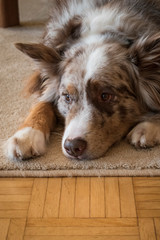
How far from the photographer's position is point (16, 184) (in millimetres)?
2230

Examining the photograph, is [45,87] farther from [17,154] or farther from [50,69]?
[17,154]

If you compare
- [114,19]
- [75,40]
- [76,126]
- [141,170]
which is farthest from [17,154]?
Result: [114,19]

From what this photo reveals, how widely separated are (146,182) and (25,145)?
75 centimetres

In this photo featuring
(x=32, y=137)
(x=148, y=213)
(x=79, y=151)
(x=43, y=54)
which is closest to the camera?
(x=148, y=213)

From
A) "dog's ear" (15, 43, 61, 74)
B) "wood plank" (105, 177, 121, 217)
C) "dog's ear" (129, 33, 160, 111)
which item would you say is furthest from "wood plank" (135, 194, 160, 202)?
"dog's ear" (15, 43, 61, 74)

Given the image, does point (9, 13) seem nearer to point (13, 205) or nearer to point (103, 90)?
point (103, 90)

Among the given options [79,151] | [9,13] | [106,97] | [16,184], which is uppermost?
[106,97]

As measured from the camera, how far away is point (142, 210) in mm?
1995

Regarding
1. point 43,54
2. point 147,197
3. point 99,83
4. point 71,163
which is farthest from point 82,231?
point 43,54

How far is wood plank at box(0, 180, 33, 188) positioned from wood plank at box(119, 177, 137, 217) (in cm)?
51

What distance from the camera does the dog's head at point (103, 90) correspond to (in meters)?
2.35

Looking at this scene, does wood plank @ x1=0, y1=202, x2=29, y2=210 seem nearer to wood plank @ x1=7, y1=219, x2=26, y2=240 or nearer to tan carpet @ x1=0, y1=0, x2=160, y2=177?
wood plank @ x1=7, y1=219, x2=26, y2=240

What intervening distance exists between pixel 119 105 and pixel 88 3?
36.1 inches

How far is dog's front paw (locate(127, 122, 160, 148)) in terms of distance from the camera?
2420mm
